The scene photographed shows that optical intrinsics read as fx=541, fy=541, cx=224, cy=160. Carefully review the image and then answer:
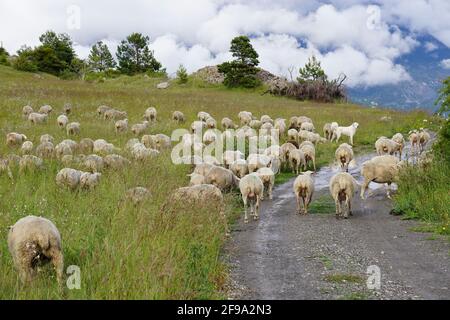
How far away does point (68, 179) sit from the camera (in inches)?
497

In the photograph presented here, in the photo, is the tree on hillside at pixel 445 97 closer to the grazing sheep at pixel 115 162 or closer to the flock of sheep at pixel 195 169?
the flock of sheep at pixel 195 169

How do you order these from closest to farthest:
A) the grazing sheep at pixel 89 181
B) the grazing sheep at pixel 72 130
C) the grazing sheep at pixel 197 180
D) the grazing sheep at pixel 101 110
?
the grazing sheep at pixel 89 181 → the grazing sheep at pixel 197 180 → the grazing sheep at pixel 72 130 → the grazing sheep at pixel 101 110

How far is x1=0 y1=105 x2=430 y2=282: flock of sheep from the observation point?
272 inches

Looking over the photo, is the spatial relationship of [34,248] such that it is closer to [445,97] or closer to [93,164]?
[93,164]

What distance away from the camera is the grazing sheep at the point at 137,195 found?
35.2 ft

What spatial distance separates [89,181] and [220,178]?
3390 millimetres

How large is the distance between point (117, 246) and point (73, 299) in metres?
1.47

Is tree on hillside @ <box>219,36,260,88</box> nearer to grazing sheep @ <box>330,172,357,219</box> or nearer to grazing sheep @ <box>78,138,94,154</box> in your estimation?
grazing sheep @ <box>78,138,94,154</box>

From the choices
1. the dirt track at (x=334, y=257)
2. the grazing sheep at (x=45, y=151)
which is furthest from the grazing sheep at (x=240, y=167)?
the grazing sheep at (x=45, y=151)

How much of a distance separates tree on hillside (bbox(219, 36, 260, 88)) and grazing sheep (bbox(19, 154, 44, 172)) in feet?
148

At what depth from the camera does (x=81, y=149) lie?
60.0 ft

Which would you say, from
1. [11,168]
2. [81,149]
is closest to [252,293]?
[11,168]

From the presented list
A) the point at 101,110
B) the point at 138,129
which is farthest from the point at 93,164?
the point at 101,110

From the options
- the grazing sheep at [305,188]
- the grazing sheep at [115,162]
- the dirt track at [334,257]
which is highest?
the grazing sheep at [115,162]
